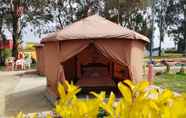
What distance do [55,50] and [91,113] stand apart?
10.8 m

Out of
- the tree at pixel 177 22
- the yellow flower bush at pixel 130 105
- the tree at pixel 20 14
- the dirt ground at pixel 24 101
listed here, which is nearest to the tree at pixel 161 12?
the tree at pixel 177 22

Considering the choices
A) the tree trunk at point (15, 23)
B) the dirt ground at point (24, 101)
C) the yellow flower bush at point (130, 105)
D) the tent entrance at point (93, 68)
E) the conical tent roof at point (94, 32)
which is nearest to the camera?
the yellow flower bush at point (130, 105)

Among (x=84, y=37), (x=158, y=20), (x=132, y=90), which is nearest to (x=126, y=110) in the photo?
(x=132, y=90)

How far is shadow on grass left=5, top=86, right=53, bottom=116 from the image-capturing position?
35.2ft

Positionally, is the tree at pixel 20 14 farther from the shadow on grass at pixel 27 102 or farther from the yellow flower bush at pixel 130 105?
the yellow flower bush at pixel 130 105

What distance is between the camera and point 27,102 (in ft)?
39.8

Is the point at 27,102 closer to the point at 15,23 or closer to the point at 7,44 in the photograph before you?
the point at 15,23

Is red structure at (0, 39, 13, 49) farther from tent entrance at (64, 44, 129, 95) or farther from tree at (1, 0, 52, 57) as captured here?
tent entrance at (64, 44, 129, 95)

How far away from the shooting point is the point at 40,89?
50.3 feet

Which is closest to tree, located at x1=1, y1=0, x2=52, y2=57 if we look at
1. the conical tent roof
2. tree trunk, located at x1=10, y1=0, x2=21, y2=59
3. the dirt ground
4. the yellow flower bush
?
tree trunk, located at x1=10, y1=0, x2=21, y2=59

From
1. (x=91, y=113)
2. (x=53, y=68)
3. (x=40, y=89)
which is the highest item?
(x=91, y=113)

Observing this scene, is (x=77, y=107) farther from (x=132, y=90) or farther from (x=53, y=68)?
(x=53, y=68)

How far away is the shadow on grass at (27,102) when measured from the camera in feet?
35.2

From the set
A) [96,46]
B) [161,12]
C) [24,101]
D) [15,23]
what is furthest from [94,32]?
[161,12]
